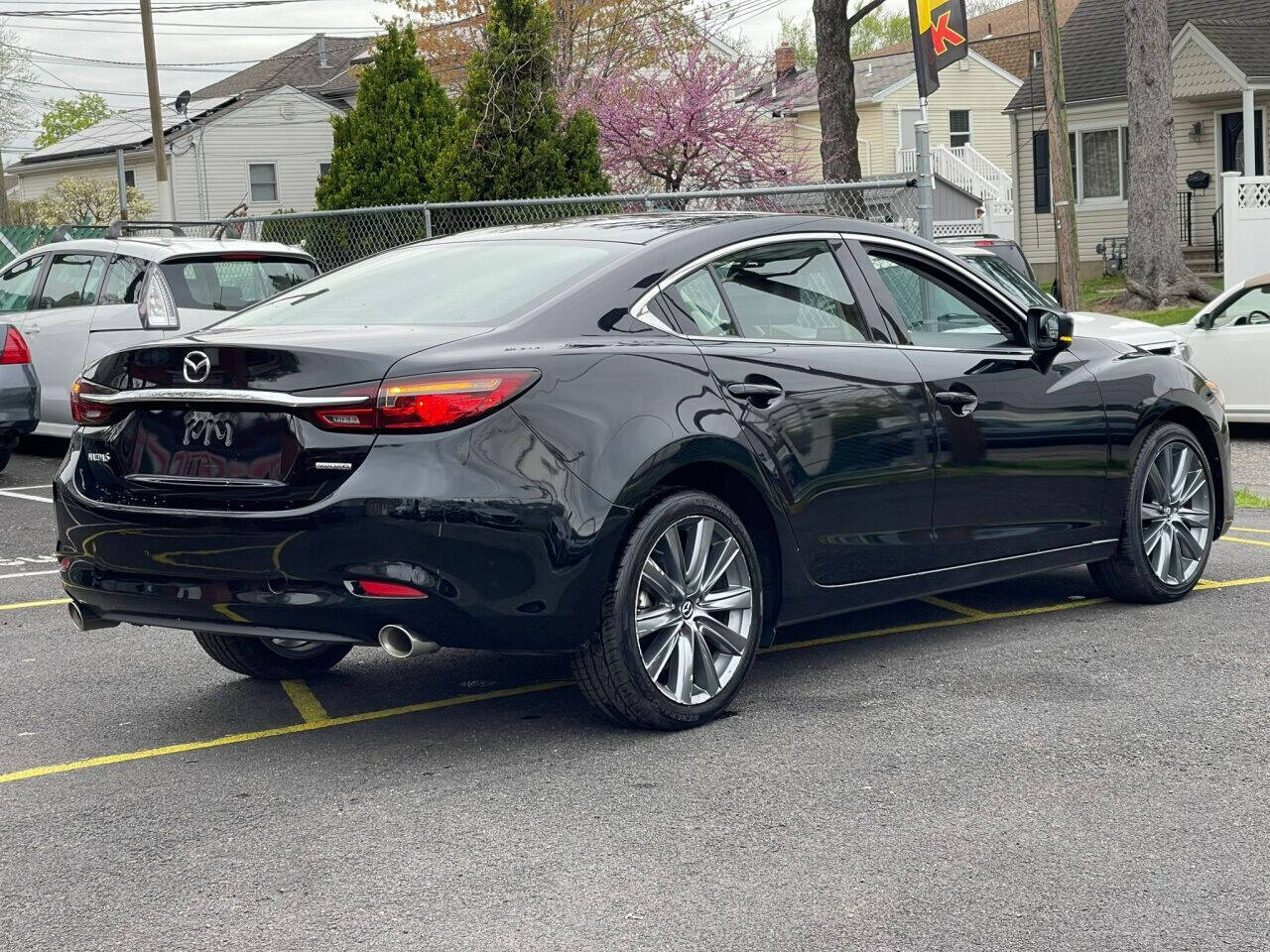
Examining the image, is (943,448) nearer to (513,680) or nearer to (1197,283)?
(513,680)

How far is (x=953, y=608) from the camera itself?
734cm

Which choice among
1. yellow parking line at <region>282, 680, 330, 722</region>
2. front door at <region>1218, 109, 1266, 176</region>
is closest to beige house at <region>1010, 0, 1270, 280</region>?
front door at <region>1218, 109, 1266, 176</region>

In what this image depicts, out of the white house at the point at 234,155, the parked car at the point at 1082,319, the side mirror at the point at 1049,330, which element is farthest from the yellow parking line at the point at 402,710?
the white house at the point at 234,155

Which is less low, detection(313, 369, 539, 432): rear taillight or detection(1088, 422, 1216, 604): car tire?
detection(313, 369, 539, 432): rear taillight

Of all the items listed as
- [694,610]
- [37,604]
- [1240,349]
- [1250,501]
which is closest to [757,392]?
[694,610]

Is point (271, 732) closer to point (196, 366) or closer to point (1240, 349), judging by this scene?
point (196, 366)

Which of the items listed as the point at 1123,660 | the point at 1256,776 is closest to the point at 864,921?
the point at 1256,776

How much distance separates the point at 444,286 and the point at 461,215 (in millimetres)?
10048

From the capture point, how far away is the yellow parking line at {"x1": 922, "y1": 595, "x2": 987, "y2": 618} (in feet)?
23.6

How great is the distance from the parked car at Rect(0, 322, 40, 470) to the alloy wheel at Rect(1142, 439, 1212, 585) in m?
8.65

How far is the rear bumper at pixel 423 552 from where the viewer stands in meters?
4.74

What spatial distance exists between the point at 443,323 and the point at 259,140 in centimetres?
4880

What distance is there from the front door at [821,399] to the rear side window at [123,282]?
8585mm

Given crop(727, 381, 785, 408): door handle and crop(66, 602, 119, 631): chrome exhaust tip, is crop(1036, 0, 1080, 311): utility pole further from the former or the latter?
crop(66, 602, 119, 631): chrome exhaust tip
